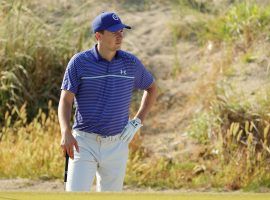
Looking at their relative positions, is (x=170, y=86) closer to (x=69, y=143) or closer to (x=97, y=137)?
(x=97, y=137)

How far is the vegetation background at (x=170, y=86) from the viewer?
9508mm

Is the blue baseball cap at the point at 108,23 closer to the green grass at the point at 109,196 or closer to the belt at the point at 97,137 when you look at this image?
the belt at the point at 97,137

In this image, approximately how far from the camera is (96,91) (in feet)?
20.8

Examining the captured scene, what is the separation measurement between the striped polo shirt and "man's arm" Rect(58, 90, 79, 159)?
0.06 m

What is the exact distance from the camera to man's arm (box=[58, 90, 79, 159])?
613 centimetres

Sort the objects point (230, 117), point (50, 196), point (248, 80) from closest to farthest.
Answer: point (50, 196) < point (230, 117) < point (248, 80)

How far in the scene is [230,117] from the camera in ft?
32.5

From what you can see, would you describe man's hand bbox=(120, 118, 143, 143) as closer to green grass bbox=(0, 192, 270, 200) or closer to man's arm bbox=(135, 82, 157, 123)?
man's arm bbox=(135, 82, 157, 123)

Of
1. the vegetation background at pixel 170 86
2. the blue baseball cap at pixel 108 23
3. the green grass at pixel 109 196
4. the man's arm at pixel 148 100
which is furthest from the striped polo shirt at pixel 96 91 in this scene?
the vegetation background at pixel 170 86

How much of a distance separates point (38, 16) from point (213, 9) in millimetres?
2327

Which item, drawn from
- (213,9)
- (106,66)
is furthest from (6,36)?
(106,66)

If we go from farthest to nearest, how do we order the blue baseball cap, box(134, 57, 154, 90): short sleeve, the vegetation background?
the vegetation background < box(134, 57, 154, 90): short sleeve < the blue baseball cap

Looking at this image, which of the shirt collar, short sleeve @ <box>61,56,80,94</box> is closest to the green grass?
short sleeve @ <box>61,56,80,94</box>

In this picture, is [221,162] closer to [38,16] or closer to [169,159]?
[169,159]
